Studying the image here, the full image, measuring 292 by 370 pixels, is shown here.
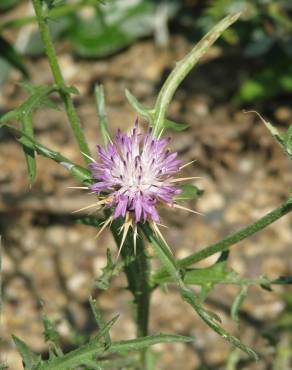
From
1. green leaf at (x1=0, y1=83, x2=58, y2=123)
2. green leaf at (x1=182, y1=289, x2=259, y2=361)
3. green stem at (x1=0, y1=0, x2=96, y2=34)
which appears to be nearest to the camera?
green leaf at (x1=182, y1=289, x2=259, y2=361)

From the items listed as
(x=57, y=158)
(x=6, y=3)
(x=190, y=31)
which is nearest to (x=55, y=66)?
(x=57, y=158)

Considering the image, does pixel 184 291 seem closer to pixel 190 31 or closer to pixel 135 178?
pixel 135 178

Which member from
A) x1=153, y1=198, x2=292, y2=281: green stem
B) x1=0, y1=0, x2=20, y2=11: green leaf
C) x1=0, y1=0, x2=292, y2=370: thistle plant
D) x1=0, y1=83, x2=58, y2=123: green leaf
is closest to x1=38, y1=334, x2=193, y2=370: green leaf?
x1=0, y1=0, x2=292, y2=370: thistle plant

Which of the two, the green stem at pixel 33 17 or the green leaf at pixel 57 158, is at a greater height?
the green stem at pixel 33 17

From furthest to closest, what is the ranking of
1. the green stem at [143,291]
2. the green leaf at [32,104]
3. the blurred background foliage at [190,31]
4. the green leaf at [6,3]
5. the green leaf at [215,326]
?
the green leaf at [6,3]
the blurred background foliage at [190,31]
the green stem at [143,291]
the green leaf at [32,104]
the green leaf at [215,326]

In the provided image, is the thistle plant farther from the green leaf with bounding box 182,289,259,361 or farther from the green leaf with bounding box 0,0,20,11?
the green leaf with bounding box 0,0,20,11

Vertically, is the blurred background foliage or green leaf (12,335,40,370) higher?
the blurred background foliage

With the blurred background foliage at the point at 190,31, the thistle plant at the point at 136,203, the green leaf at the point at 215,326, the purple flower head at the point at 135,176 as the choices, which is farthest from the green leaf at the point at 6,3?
the green leaf at the point at 215,326

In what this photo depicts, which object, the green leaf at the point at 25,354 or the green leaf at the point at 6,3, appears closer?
the green leaf at the point at 25,354

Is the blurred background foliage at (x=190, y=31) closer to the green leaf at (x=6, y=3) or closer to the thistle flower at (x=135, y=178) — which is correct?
the green leaf at (x=6, y=3)
